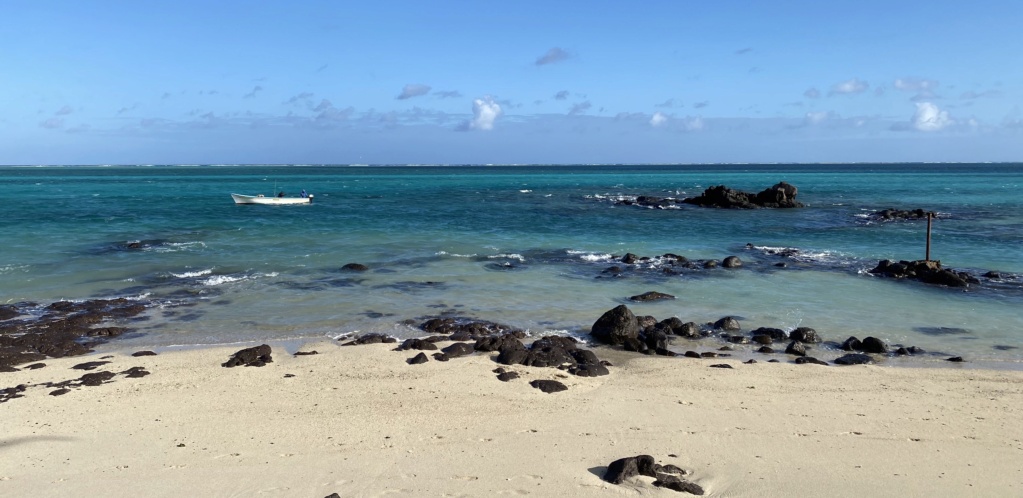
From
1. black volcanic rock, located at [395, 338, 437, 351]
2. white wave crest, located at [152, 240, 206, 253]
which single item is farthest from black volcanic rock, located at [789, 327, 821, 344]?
white wave crest, located at [152, 240, 206, 253]

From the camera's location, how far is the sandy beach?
807 centimetres

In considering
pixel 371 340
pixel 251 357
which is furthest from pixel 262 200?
pixel 251 357

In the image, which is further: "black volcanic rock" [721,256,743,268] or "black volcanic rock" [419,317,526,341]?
"black volcanic rock" [721,256,743,268]

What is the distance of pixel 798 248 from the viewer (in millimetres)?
29484

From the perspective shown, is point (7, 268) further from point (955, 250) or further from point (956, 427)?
point (955, 250)

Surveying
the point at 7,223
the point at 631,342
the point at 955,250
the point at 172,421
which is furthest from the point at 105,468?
the point at 7,223

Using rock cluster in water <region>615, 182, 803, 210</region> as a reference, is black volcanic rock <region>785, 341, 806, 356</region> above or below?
below

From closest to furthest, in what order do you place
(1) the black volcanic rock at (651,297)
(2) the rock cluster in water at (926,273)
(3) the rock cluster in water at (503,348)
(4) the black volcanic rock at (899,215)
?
1. (3) the rock cluster in water at (503,348)
2. (1) the black volcanic rock at (651,297)
3. (2) the rock cluster in water at (926,273)
4. (4) the black volcanic rock at (899,215)

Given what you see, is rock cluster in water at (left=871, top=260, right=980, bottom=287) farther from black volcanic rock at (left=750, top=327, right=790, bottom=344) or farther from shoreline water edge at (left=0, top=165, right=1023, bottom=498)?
black volcanic rock at (left=750, top=327, right=790, bottom=344)

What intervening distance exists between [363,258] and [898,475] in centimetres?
2100

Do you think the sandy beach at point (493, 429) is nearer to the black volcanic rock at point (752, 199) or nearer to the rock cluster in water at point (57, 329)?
the rock cluster in water at point (57, 329)

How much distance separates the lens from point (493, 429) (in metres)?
9.72

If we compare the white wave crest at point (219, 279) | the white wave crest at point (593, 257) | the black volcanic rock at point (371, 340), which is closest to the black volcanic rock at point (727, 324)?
the black volcanic rock at point (371, 340)

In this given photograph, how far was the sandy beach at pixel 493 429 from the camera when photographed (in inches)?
318
